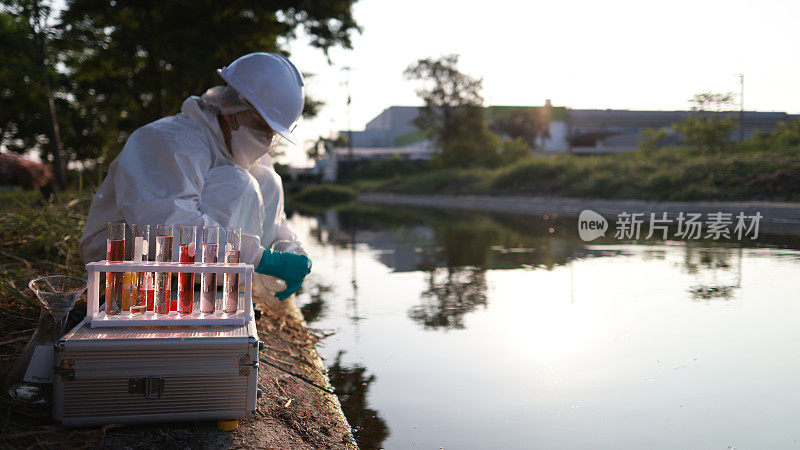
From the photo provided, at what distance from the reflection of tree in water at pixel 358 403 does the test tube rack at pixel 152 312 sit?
3.25ft

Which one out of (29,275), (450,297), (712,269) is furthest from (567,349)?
(712,269)

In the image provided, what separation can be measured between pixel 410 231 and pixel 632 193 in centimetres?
956

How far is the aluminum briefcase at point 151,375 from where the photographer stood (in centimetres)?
186

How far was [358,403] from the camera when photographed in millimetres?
3283

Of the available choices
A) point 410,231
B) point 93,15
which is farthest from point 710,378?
point 410,231

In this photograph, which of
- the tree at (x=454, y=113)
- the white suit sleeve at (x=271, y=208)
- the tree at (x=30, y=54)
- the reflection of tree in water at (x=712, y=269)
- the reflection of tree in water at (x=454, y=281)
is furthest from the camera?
the tree at (x=454, y=113)

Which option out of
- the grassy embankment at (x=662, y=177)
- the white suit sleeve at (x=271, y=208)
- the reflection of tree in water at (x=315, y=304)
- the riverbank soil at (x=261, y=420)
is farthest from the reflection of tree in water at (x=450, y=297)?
the grassy embankment at (x=662, y=177)

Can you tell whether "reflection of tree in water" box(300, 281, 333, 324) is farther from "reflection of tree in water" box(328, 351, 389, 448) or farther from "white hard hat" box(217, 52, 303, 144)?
"white hard hat" box(217, 52, 303, 144)

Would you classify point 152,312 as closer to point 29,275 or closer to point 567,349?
point 29,275

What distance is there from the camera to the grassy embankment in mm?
16078

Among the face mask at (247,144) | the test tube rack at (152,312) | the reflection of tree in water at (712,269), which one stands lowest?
the reflection of tree in water at (712,269)

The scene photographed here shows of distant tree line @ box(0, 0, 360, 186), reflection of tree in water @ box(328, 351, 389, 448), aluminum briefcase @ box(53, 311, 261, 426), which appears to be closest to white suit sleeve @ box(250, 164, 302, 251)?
reflection of tree in water @ box(328, 351, 389, 448)

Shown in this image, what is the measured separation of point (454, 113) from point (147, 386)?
4500 cm

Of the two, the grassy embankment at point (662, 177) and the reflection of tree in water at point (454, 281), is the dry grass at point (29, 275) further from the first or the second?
the grassy embankment at point (662, 177)
